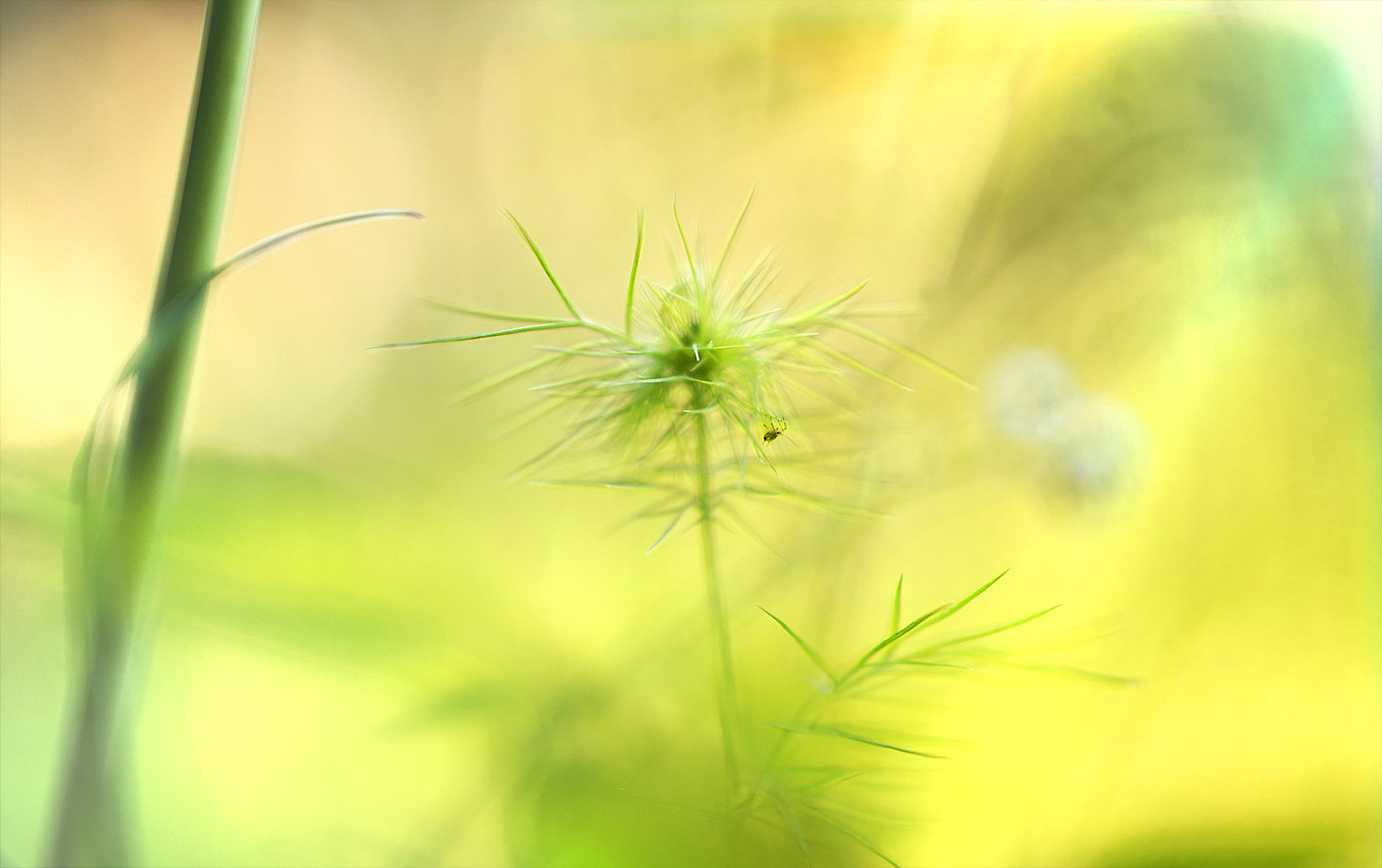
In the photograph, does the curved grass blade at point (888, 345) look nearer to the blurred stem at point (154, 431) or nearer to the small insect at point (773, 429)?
the small insect at point (773, 429)

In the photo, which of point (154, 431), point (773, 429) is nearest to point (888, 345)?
point (773, 429)

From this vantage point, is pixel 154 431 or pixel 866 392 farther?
pixel 866 392

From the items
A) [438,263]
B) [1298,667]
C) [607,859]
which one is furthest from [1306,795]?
[438,263]

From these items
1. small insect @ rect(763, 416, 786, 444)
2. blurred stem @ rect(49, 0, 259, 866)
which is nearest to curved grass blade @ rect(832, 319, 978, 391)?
small insect @ rect(763, 416, 786, 444)

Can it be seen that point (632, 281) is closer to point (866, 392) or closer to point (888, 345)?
point (888, 345)

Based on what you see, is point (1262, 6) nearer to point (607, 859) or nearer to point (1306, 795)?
point (1306, 795)
